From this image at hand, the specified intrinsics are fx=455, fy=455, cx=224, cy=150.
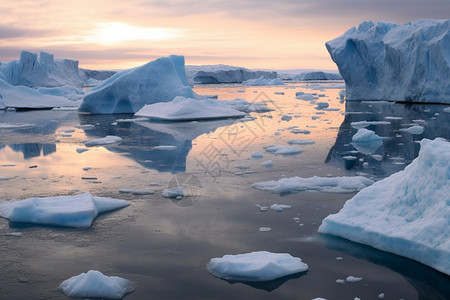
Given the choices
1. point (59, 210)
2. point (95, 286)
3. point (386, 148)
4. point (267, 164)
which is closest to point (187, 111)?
point (386, 148)

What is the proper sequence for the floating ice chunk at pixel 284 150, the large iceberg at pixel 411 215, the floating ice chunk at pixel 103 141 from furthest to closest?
the floating ice chunk at pixel 103 141 < the floating ice chunk at pixel 284 150 < the large iceberg at pixel 411 215

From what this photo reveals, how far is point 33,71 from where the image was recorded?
122ft

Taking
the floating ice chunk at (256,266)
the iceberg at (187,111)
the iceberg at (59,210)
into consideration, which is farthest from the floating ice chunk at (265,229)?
the iceberg at (187,111)

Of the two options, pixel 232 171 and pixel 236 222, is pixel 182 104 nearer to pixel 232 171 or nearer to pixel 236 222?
pixel 232 171

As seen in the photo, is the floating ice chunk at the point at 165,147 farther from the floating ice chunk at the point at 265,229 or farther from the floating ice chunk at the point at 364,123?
the floating ice chunk at the point at 364,123

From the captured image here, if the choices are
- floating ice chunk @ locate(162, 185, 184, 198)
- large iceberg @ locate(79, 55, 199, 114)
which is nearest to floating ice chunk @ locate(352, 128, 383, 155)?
floating ice chunk @ locate(162, 185, 184, 198)

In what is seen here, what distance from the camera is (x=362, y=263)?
10.6 ft

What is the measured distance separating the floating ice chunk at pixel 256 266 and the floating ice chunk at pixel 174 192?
6.11ft

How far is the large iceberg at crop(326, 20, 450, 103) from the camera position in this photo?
19.4 meters

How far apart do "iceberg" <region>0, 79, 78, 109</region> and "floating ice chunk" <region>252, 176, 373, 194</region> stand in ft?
59.8

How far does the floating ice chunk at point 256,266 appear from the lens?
118 inches

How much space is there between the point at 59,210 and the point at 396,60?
794 inches

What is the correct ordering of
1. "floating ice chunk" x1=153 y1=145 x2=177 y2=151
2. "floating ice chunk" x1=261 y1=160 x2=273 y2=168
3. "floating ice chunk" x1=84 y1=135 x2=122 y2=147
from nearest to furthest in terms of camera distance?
"floating ice chunk" x1=261 y1=160 x2=273 y2=168 < "floating ice chunk" x1=153 y1=145 x2=177 y2=151 < "floating ice chunk" x1=84 y1=135 x2=122 y2=147

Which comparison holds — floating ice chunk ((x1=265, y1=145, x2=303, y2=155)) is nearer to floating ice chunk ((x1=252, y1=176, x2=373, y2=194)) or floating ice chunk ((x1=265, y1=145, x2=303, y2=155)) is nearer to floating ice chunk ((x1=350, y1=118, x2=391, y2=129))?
floating ice chunk ((x1=252, y1=176, x2=373, y2=194))
